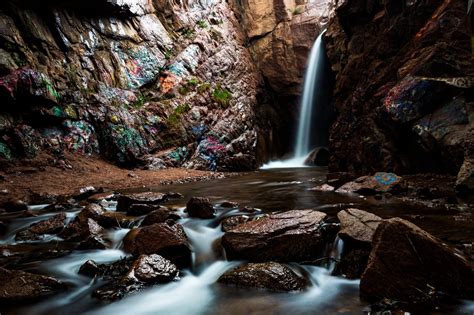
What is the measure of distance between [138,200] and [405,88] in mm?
7550

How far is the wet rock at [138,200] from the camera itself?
6.65m

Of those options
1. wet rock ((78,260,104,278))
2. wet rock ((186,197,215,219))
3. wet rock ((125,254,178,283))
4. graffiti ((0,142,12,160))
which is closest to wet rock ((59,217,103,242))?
wet rock ((78,260,104,278))

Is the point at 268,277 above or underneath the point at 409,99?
underneath

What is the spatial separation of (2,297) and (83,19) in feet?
56.6

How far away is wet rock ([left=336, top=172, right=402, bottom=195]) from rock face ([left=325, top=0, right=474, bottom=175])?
4.70 ft

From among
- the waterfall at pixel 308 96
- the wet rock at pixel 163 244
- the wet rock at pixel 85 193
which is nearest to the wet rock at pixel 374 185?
the wet rock at pixel 163 244

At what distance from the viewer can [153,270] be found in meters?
3.56

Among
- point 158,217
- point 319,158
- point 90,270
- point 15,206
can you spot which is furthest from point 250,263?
point 319,158

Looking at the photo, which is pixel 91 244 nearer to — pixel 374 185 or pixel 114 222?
pixel 114 222

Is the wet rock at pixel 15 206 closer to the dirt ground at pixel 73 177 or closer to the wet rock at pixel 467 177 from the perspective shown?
the dirt ground at pixel 73 177

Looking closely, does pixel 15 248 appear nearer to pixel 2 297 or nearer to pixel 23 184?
pixel 2 297

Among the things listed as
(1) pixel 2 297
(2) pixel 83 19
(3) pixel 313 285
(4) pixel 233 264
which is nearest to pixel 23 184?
(1) pixel 2 297

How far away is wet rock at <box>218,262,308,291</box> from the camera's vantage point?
3271mm

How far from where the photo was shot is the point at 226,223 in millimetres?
5133
